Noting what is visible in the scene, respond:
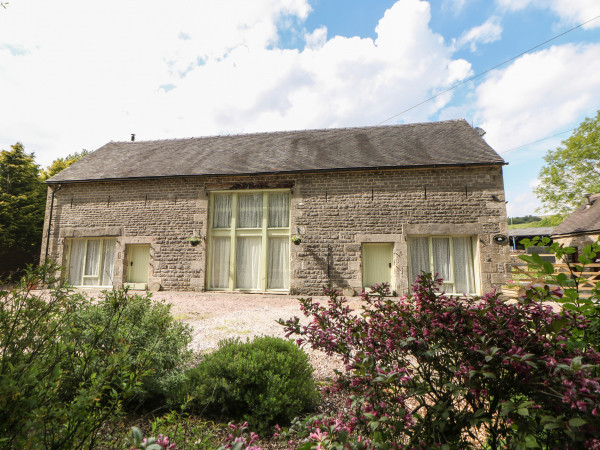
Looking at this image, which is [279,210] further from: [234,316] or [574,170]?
[574,170]

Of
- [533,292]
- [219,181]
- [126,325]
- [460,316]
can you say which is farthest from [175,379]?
[219,181]

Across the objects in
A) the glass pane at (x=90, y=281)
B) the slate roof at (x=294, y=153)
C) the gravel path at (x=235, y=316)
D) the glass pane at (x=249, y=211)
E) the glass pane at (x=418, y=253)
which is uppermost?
the slate roof at (x=294, y=153)

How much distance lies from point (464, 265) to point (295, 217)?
19.1ft

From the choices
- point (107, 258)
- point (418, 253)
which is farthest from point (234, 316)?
point (107, 258)

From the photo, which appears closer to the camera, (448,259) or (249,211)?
(448,259)

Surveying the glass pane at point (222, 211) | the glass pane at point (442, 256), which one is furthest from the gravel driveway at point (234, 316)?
the glass pane at point (442, 256)

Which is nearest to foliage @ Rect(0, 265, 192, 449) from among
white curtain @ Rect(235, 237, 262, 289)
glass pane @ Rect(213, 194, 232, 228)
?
white curtain @ Rect(235, 237, 262, 289)

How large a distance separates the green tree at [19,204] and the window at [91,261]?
19.6 ft

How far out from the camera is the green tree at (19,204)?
1541 cm

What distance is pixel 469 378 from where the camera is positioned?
1371 mm

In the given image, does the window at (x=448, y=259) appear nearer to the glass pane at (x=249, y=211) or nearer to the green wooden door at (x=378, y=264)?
the green wooden door at (x=378, y=264)

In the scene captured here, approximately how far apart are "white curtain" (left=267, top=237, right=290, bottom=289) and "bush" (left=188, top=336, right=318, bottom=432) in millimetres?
7651

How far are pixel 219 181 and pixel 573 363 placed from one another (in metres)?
11.3

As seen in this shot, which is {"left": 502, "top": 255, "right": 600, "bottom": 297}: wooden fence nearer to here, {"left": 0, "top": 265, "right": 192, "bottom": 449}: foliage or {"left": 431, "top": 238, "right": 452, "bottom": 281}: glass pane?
{"left": 431, "top": 238, "right": 452, "bottom": 281}: glass pane
